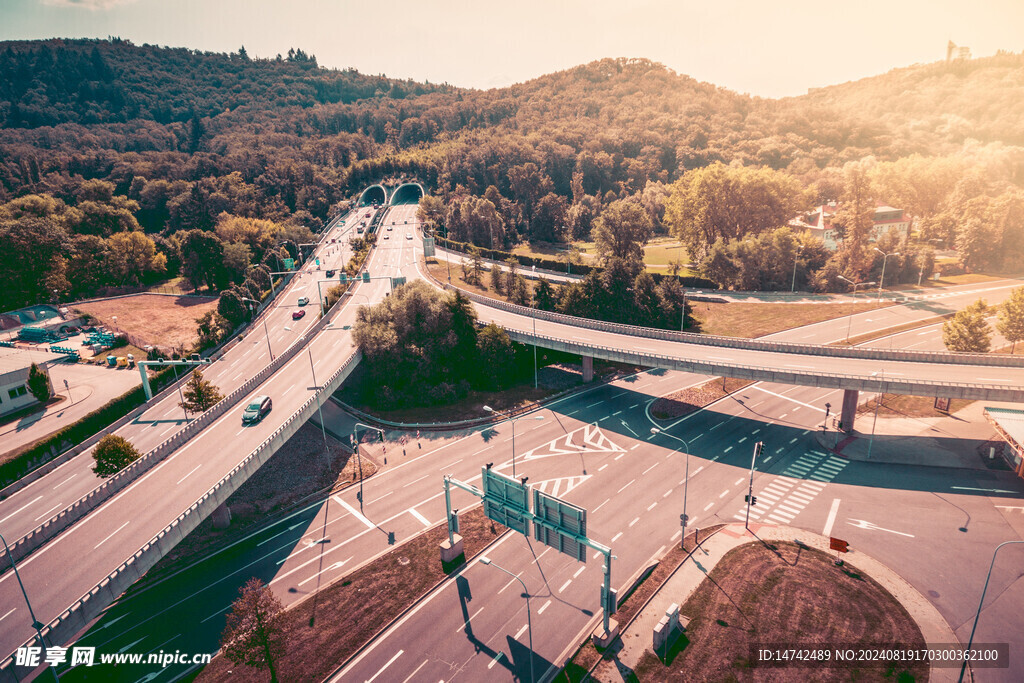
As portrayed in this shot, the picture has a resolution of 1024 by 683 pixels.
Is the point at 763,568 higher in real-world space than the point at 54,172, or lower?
lower

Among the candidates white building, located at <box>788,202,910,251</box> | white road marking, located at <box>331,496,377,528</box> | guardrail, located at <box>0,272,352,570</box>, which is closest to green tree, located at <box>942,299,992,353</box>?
white building, located at <box>788,202,910,251</box>

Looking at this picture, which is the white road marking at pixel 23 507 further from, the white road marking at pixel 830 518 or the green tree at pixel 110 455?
the white road marking at pixel 830 518

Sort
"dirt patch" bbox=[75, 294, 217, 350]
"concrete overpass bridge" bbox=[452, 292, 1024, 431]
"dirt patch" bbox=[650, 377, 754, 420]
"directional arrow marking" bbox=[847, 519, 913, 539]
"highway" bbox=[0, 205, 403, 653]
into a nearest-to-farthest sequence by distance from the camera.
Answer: "highway" bbox=[0, 205, 403, 653]
"directional arrow marking" bbox=[847, 519, 913, 539]
"concrete overpass bridge" bbox=[452, 292, 1024, 431]
"dirt patch" bbox=[650, 377, 754, 420]
"dirt patch" bbox=[75, 294, 217, 350]

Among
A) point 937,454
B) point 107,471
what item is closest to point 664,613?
point 937,454

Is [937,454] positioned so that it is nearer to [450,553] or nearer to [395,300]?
[450,553]

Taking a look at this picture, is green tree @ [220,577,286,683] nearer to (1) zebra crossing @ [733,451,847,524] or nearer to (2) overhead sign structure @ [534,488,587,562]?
(2) overhead sign structure @ [534,488,587,562]
